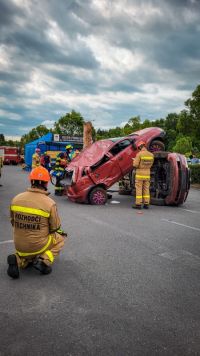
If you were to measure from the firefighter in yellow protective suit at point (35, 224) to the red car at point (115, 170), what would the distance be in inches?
216

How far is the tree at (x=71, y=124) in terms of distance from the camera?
53.9m

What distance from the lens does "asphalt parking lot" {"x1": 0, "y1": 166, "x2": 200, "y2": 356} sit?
8.47 feet

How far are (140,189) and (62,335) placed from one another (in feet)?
22.0

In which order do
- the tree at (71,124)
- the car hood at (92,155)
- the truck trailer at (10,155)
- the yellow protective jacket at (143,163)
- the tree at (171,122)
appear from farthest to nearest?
the tree at (171,122) → the tree at (71,124) → the truck trailer at (10,155) → the car hood at (92,155) → the yellow protective jacket at (143,163)

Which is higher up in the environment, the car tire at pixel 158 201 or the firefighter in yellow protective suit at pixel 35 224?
the firefighter in yellow protective suit at pixel 35 224

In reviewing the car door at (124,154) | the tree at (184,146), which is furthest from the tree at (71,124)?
the car door at (124,154)

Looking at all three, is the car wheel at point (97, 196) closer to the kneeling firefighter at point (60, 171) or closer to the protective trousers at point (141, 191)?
the protective trousers at point (141, 191)

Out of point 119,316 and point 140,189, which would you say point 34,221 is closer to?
point 119,316

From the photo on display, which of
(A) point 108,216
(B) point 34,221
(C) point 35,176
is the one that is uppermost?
Answer: (C) point 35,176

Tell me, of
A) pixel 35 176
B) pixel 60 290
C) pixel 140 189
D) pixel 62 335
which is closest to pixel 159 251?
pixel 60 290

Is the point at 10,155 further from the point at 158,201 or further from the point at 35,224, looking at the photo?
the point at 35,224

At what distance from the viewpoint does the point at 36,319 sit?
292 centimetres

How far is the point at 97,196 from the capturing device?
971 centimetres

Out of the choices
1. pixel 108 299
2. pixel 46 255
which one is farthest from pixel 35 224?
pixel 108 299
